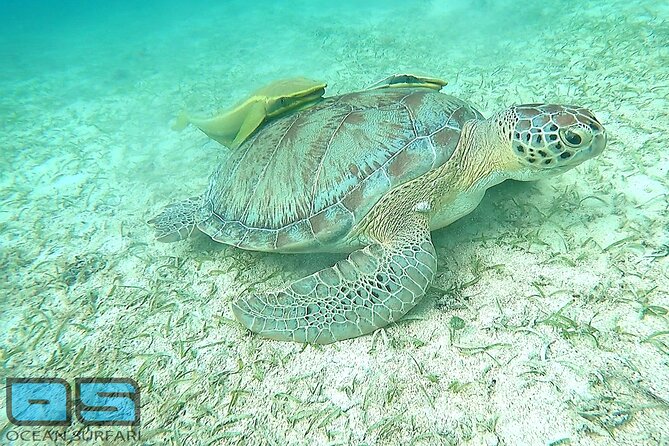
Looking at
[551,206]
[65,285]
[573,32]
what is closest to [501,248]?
[551,206]

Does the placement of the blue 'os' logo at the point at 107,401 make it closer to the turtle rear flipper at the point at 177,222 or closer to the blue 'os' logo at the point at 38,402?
the blue 'os' logo at the point at 38,402

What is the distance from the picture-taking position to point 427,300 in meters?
2.57

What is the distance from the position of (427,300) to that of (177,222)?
254 cm

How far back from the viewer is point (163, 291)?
3.15 metres

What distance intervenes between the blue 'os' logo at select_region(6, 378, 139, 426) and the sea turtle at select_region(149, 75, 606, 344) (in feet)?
2.81

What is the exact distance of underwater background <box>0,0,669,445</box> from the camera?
6.34 feet

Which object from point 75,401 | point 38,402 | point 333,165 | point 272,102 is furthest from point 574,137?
point 38,402

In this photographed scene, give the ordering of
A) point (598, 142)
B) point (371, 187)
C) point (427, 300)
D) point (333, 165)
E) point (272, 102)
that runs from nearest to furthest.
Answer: point (598, 142) → point (427, 300) → point (371, 187) → point (333, 165) → point (272, 102)

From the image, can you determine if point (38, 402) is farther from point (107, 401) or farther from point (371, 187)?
point (371, 187)

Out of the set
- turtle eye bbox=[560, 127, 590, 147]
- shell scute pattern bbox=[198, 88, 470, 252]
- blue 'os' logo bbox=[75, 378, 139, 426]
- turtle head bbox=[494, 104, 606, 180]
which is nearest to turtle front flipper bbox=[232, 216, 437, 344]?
shell scute pattern bbox=[198, 88, 470, 252]

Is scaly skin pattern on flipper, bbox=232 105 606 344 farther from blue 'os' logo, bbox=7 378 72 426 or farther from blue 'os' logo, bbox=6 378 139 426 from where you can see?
blue 'os' logo, bbox=7 378 72 426

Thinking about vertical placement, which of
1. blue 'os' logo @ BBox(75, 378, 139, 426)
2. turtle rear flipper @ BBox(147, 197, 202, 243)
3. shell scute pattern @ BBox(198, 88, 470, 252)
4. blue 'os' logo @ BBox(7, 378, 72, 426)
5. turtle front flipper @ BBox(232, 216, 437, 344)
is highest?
shell scute pattern @ BBox(198, 88, 470, 252)

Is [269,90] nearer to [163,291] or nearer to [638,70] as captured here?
[163,291]

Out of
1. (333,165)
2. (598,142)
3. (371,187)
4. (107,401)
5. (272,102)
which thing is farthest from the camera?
(272,102)
